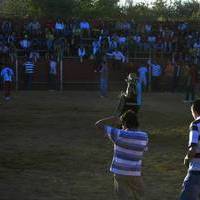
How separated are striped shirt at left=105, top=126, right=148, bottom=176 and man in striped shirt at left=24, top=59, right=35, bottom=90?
1065 inches

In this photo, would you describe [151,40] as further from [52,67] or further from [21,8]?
[21,8]

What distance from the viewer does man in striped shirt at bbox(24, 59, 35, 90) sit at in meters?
34.2

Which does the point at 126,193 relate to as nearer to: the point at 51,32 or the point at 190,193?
the point at 190,193

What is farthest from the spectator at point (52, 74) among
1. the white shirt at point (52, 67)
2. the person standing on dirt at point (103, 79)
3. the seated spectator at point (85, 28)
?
the person standing on dirt at point (103, 79)

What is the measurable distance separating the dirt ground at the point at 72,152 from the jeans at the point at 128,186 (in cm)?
185

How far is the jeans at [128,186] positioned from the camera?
7.55 metres

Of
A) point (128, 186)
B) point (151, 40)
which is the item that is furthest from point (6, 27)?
point (128, 186)

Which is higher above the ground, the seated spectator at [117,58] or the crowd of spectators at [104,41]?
the crowd of spectators at [104,41]

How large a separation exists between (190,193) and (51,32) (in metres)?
30.9

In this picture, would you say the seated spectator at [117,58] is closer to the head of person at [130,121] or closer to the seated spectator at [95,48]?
the seated spectator at [95,48]

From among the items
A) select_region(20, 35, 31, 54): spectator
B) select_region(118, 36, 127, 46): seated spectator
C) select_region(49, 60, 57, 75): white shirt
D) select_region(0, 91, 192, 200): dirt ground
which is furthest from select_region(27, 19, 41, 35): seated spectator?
select_region(0, 91, 192, 200): dirt ground

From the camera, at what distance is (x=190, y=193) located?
7312 mm

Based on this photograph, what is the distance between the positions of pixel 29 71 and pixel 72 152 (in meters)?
21.0

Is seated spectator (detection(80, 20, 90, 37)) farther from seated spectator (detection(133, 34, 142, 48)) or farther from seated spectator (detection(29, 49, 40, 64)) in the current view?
seated spectator (detection(29, 49, 40, 64))
